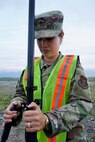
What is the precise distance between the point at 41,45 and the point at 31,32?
0.69 m

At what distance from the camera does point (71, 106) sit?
3.55 meters

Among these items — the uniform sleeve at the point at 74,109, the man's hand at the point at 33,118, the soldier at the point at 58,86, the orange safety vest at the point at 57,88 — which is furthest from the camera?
the orange safety vest at the point at 57,88

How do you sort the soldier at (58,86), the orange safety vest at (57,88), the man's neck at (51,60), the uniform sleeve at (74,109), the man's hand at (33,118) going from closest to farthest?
1. the man's hand at (33,118)
2. the uniform sleeve at (74,109)
3. the soldier at (58,86)
4. the orange safety vest at (57,88)
5. the man's neck at (51,60)

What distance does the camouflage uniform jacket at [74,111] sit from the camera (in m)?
3.39

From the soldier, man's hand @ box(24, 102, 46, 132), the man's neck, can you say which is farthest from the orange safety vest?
man's hand @ box(24, 102, 46, 132)

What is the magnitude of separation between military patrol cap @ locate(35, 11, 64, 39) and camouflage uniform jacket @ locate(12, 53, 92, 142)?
A: 0.40m

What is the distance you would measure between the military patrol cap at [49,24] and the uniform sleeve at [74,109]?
43 centimetres

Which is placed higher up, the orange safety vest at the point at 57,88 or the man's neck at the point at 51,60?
the man's neck at the point at 51,60

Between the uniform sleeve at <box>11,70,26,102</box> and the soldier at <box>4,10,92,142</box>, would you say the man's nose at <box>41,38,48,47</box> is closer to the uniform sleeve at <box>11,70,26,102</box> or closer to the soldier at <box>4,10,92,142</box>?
the soldier at <box>4,10,92,142</box>

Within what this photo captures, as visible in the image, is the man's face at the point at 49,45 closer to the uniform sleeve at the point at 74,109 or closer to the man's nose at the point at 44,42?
the man's nose at the point at 44,42

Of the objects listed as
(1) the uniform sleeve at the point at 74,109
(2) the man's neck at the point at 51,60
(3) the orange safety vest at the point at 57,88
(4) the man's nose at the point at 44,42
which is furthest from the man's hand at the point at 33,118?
(2) the man's neck at the point at 51,60

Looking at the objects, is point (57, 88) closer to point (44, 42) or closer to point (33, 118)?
point (44, 42)

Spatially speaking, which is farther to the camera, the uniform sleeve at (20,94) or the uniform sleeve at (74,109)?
the uniform sleeve at (20,94)

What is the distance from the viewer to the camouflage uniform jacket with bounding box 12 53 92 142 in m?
3.39
